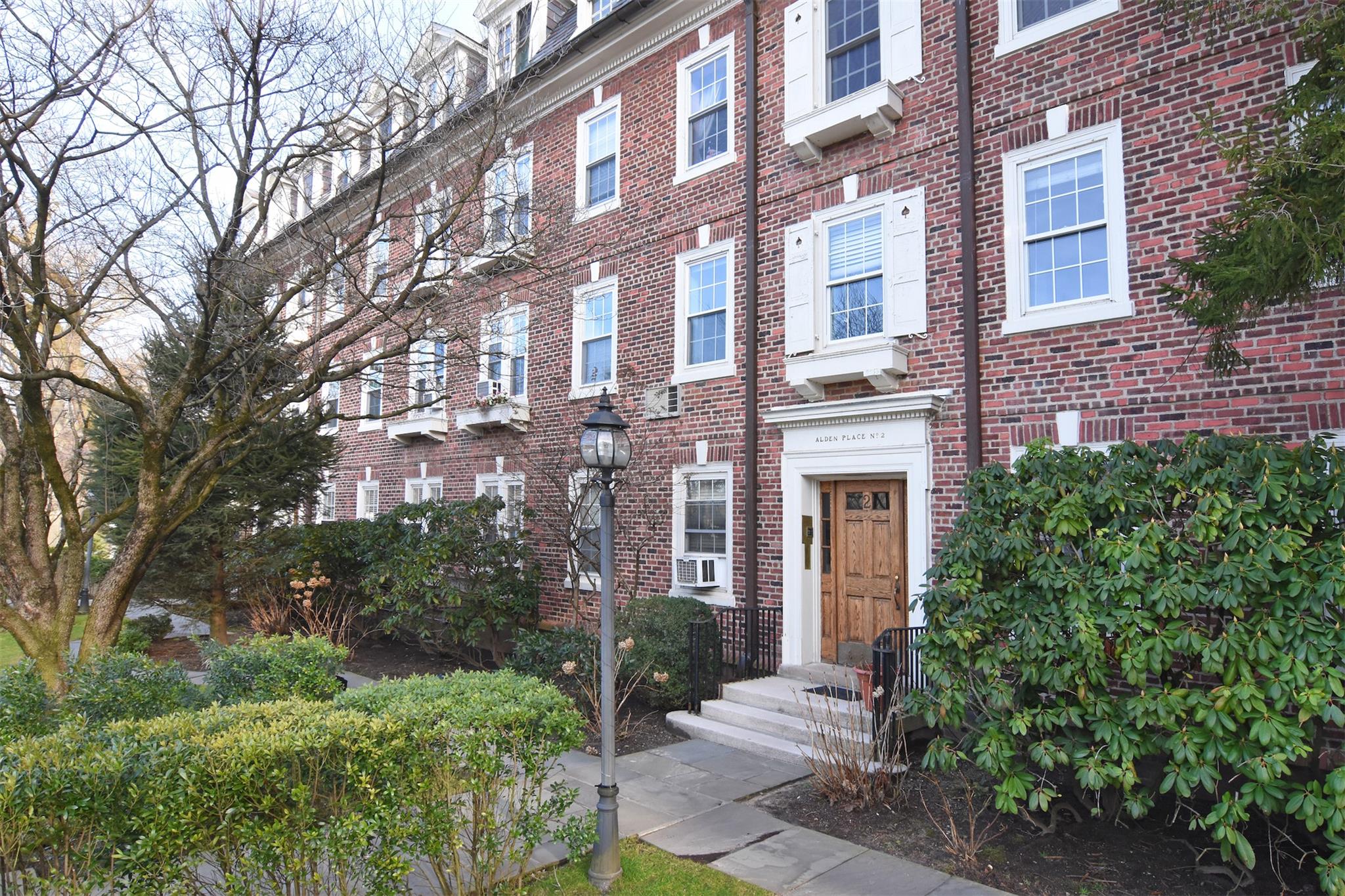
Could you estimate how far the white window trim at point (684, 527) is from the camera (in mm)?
10266

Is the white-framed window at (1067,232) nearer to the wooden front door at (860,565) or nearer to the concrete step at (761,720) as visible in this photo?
the wooden front door at (860,565)

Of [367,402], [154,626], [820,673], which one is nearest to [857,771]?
[820,673]

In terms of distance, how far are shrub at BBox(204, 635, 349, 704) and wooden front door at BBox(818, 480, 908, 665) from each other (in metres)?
5.42

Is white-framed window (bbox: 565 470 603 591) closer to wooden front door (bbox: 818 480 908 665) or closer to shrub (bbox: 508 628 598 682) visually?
shrub (bbox: 508 628 598 682)

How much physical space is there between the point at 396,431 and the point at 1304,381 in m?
14.4

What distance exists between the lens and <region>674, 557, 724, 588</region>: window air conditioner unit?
10344mm

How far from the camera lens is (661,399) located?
1119cm

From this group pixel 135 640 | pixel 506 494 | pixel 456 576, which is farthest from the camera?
pixel 506 494

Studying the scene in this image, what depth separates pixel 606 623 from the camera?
214 inches

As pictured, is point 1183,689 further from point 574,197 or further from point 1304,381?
point 574,197

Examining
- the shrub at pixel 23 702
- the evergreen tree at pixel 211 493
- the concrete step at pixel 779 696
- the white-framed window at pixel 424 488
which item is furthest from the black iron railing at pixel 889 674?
the white-framed window at pixel 424 488

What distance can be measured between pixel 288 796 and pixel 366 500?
14.7 meters

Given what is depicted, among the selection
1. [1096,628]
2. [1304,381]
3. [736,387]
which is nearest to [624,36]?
[736,387]

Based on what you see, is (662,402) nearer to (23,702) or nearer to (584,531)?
(584,531)
